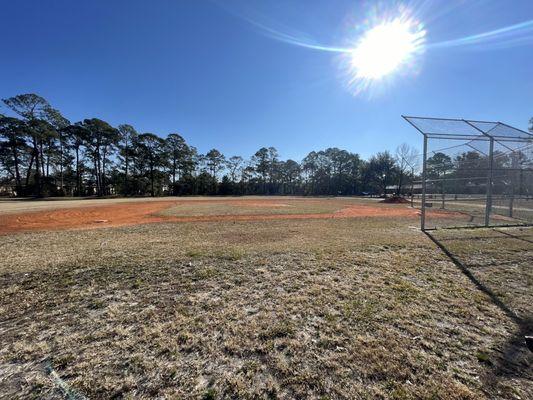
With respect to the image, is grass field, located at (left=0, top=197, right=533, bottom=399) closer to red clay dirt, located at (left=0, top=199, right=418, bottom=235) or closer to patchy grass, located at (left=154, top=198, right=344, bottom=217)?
red clay dirt, located at (left=0, top=199, right=418, bottom=235)

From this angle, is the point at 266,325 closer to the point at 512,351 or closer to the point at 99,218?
the point at 512,351

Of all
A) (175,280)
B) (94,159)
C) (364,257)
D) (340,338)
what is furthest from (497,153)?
(94,159)

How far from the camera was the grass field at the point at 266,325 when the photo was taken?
6.24 ft

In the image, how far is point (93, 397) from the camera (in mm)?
1743

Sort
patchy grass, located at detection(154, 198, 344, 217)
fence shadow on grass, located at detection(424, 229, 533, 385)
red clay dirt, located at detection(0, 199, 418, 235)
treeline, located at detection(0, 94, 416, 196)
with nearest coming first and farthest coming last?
fence shadow on grass, located at detection(424, 229, 533, 385), red clay dirt, located at detection(0, 199, 418, 235), patchy grass, located at detection(154, 198, 344, 217), treeline, located at detection(0, 94, 416, 196)

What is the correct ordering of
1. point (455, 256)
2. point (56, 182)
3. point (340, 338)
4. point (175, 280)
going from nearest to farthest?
point (340, 338), point (175, 280), point (455, 256), point (56, 182)

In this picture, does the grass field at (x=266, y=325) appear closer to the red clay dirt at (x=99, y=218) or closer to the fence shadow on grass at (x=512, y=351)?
the fence shadow on grass at (x=512, y=351)

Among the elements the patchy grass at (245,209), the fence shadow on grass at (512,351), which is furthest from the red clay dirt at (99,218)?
the fence shadow on grass at (512,351)

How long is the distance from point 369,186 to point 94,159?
70.3 metres

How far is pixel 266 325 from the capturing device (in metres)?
2.74

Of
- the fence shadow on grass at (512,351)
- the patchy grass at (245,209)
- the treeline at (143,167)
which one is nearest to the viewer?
the fence shadow on grass at (512,351)

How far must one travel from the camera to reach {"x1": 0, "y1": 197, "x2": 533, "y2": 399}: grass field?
190 centimetres

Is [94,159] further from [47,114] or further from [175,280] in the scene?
[175,280]

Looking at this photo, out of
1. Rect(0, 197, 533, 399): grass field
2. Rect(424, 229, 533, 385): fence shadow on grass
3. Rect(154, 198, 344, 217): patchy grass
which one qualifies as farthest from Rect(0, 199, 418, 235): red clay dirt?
Rect(424, 229, 533, 385): fence shadow on grass
